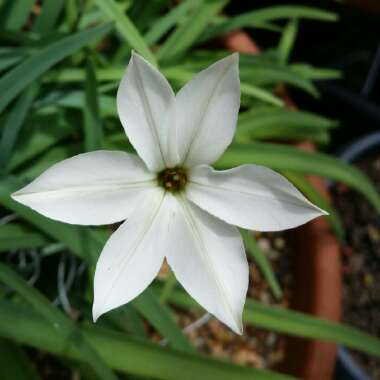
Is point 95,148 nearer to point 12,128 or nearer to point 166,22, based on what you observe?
point 12,128

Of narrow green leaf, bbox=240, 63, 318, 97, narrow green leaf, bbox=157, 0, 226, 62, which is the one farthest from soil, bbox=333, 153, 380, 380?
narrow green leaf, bbox=157, 0, 226, 62

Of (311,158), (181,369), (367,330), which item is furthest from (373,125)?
(181,369)

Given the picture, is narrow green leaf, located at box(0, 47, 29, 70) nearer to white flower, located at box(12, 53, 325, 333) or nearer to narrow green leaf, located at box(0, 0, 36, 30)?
narrow green leaf, located at box(0, 0, 36, 30)

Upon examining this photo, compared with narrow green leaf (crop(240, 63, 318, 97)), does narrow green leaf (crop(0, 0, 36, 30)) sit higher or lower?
higher

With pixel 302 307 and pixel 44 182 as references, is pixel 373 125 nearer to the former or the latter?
pixel 302 307

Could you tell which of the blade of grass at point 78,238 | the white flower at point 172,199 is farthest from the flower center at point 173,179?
the blade of grass at point 78,238

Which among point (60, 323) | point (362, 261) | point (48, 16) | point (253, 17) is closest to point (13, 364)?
point (60, 323)

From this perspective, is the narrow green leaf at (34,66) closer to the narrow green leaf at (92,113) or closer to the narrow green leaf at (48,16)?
Result: the narrow green leaf at (92,113)
